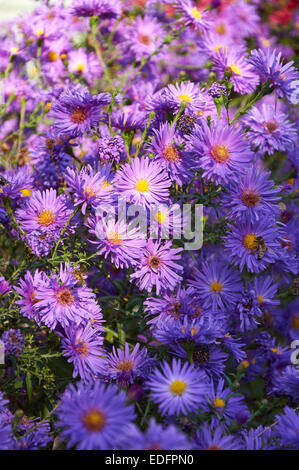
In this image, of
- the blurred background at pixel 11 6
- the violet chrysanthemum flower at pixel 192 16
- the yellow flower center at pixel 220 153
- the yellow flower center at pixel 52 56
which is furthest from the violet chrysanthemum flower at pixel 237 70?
the blurred background at pixel 11 6

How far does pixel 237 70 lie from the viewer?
4.59ft

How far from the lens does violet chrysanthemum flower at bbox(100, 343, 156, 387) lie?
1.02 meters

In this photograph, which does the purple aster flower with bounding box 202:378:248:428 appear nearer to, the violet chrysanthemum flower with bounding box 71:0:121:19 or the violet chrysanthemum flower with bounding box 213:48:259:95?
the violet chrysanthemum flower with bounding box 213:48:259:95

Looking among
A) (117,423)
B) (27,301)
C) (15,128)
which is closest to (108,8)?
(15,128)

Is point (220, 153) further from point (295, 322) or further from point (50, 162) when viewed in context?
point (295, 322)

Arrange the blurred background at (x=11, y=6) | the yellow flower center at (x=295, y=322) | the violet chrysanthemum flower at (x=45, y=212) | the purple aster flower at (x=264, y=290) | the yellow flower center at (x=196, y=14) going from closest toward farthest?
the violet chrysanthemum flower at (x=45, y=212), the purple aster flower at (x=264, y=290), the yellow flower center at (x=295, y=322), the yellow flower center at (x=196, y=14), the blurred background at (x=11, y=6)

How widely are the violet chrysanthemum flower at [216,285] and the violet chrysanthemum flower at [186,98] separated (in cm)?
37

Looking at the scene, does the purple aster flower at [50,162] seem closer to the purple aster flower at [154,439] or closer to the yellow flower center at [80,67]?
the yellow flower center at [80,67]

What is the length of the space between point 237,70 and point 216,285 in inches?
24.3

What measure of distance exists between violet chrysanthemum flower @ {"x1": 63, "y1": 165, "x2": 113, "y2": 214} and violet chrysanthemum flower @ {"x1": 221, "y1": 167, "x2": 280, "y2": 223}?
0.27 metres

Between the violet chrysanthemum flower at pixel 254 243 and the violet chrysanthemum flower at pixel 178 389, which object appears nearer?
the violet chrysanthemum flower at pixel 178 389

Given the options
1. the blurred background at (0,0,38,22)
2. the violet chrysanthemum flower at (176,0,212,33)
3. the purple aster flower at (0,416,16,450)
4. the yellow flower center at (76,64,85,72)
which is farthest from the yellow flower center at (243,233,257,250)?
the blurred background at (0,0,38,22)

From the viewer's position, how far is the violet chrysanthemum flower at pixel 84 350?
3.36ft

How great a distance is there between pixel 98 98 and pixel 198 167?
0.27 m
